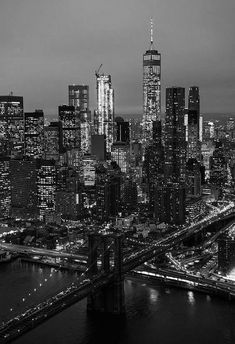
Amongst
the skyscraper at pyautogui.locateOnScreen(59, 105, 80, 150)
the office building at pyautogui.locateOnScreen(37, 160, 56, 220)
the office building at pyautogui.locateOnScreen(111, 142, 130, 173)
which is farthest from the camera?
the skyscraper at pyautogui.locateOnScreen(59, 105, 80, 150)

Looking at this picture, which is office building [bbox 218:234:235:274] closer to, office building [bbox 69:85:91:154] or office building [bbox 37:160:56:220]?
office building [bbox 37:160:56:220]

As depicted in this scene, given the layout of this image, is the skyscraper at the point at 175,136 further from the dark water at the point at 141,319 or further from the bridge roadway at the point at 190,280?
the dark water at the point at 141,319

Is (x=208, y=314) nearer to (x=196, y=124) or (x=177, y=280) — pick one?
(x=177, y=280)

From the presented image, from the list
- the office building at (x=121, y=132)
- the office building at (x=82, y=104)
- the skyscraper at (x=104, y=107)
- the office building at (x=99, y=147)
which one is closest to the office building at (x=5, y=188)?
the office building at (x=99, y=147)

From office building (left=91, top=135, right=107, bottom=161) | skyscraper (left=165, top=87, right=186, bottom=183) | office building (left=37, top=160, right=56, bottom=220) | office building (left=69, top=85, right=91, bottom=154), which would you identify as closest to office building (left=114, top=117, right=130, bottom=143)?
office building (left=69, top=85, right=91, bottom=154)

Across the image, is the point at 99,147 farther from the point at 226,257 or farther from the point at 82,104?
the point at 226,257

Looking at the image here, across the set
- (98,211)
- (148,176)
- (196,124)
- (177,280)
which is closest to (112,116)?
(196,124)
